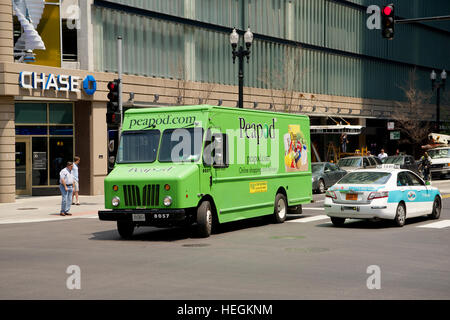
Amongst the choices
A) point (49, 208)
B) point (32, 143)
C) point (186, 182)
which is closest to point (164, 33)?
point (32, 143)

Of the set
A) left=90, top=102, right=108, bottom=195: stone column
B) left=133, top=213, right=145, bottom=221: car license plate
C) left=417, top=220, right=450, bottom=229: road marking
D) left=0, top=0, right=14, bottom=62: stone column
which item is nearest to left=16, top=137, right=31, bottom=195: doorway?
left=90, top=102, right=108, bottom=195: stone column

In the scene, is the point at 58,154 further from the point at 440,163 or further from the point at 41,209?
the point at 440,163

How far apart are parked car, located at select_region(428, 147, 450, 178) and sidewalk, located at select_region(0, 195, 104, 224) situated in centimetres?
2282

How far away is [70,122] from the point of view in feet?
106

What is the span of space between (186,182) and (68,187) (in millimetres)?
8867

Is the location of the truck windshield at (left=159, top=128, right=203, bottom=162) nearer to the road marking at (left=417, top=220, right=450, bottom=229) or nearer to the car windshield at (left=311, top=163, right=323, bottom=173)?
the road marking at (left=417, top=220, right=450, bottom=229)

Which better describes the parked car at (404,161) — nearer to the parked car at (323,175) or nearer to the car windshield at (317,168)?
the parked car at (323,175)

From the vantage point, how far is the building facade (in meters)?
30.7

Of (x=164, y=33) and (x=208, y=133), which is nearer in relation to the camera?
(x=208, y=133)

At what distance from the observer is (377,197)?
17266 mm

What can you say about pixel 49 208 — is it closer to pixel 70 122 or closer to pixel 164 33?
pixel 70 122

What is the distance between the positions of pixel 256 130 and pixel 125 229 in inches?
176

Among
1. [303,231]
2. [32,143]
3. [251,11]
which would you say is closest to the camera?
[303,231]

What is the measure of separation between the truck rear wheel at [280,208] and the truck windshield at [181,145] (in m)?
4.19
